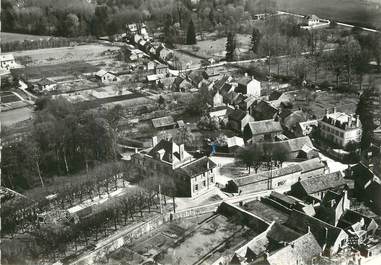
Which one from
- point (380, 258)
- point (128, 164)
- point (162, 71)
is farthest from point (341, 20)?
point (380, 258)

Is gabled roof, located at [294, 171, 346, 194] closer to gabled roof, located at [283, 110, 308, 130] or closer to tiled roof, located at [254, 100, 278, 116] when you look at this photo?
gabled roof, located at [283, 110, 308, 130]

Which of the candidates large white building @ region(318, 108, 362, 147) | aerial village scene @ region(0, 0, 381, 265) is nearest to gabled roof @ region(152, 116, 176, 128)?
aerial village scene @ region(0, 0, 381, 265)

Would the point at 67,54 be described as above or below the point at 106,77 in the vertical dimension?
above

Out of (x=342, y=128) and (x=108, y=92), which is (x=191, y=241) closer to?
(x=342, y=128)

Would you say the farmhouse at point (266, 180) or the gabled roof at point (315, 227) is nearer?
the gabled roof at point (315, 227)

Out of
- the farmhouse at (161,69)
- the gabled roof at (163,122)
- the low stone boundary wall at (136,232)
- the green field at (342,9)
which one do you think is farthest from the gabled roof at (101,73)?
the low stone boundary wall at (136,232)

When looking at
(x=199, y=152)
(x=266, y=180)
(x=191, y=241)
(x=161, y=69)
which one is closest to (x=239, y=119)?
(x=199, y=152)

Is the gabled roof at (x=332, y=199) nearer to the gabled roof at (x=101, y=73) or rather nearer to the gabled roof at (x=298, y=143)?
the gabled roof at (x=298, y=143)
